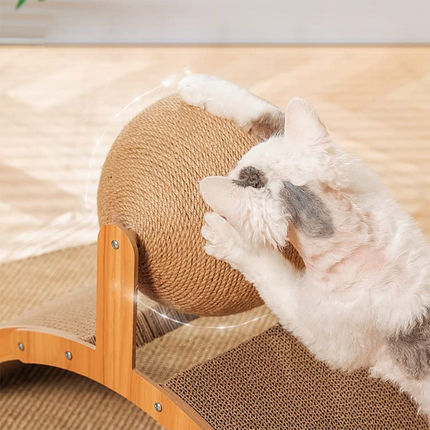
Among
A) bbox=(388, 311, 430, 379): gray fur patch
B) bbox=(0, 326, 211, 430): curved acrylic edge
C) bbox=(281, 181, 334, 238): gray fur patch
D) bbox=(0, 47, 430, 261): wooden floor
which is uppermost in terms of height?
bbox=(281, 181, 334, 238): gray fur patch

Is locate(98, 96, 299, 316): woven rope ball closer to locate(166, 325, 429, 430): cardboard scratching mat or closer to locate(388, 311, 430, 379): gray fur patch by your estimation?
locate(166, 325, 429, 430): cardboard scratching mat

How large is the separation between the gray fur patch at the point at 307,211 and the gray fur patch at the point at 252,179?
0.04 m

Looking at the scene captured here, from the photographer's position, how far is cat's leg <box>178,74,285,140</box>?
1346 mm

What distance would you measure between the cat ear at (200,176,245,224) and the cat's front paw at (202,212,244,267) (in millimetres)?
126

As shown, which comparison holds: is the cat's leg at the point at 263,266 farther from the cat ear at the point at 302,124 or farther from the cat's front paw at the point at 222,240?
the cat ear at the point at 302,124

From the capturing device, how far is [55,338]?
1.53 m

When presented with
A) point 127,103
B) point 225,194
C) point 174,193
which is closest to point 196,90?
point 174,193

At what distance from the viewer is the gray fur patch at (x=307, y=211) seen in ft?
3.73

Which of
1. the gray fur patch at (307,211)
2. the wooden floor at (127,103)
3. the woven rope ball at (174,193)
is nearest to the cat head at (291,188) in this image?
the gray fur patch at (307,211)

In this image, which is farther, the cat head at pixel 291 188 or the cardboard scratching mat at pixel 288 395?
the cardboard scratching mat at pixel 288 395

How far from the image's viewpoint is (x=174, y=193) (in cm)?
130

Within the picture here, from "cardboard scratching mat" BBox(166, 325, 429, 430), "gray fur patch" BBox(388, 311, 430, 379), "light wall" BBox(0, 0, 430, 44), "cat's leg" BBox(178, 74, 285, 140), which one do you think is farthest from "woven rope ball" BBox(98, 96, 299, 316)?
"light wall" BBox(0, 0, 430, 44)

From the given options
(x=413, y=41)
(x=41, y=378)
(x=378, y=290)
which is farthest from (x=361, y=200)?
(x=413, y=41)

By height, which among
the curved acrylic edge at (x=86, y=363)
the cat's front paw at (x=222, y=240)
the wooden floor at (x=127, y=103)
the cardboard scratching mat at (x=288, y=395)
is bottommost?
the wooden floor at (x=127, y=103)
